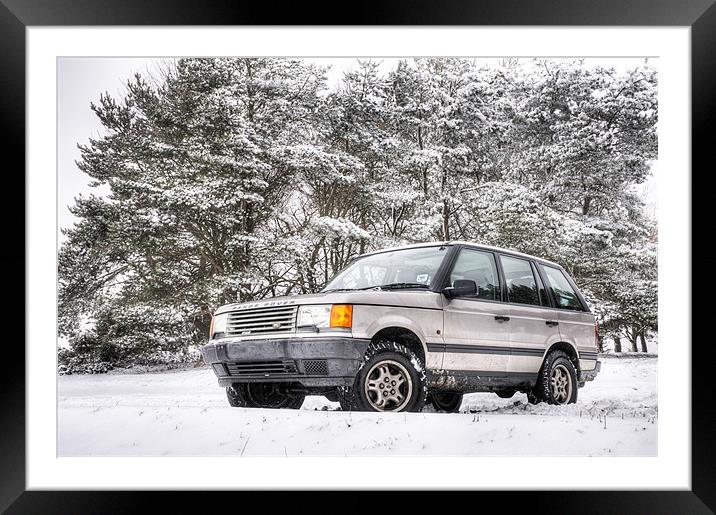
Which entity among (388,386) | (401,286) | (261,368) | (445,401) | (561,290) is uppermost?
(401,286)

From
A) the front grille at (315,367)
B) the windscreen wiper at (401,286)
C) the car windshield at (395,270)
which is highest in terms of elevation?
the car windshield at (395,270)

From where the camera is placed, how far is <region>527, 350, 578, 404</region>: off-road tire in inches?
269

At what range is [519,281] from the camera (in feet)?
22.4

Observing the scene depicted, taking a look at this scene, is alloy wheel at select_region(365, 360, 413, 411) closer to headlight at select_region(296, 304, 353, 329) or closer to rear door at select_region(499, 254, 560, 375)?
headlight at select_region(296, 304, 353, 329)

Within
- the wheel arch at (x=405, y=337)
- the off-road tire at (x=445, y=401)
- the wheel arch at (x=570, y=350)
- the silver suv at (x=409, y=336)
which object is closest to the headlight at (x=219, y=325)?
the silver suv at (x=409, y=336)

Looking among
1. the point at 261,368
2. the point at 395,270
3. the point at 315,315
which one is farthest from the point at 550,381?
the point at 261,368

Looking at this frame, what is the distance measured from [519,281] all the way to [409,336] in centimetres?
177

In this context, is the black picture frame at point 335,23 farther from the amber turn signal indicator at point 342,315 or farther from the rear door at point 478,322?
the amber turn signal indicator at point 342,315

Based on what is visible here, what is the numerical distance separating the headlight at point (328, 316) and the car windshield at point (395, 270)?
741 millimetres

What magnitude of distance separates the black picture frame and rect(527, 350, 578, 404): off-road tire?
135 cm

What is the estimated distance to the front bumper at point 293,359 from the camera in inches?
206

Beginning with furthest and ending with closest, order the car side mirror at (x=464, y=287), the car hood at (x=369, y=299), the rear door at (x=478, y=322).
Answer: the rear door at (x=478, y=322)
the car side mirror at (x=464, y=287)
the car hood at (x=369, y=299)

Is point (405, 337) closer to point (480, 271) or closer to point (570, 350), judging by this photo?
point (480, 271)
